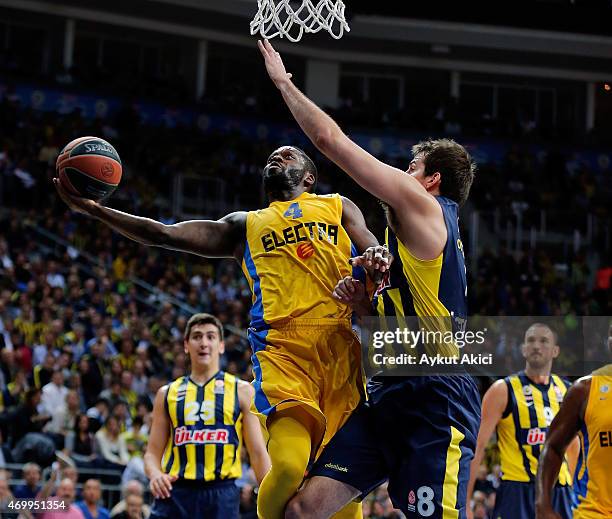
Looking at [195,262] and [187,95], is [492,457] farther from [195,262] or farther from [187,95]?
[187,95]

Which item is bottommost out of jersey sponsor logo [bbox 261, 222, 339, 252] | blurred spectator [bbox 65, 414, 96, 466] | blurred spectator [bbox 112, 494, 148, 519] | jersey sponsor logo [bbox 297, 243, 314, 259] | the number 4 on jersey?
blurred spectator [bbox 112, 494, 148, 519]

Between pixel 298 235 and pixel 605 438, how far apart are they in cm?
188

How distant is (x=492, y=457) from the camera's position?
13.7m

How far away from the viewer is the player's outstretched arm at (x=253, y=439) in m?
6.98

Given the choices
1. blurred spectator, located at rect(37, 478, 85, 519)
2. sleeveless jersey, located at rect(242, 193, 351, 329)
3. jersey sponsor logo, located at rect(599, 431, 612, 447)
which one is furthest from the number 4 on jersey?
blurred spectator, located at rect(37, 478, 85, 519)

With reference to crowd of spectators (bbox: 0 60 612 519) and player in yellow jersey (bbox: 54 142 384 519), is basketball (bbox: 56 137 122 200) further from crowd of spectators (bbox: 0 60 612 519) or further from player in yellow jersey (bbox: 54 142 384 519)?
crowd of spectators (bbox: 0 60 612 519)

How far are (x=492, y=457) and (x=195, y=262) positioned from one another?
7.45 metres

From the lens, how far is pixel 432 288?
14.9ft

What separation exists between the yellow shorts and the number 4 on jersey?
62cm

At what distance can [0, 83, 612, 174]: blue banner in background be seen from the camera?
2206cm

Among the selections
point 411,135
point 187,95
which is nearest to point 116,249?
point 187,95

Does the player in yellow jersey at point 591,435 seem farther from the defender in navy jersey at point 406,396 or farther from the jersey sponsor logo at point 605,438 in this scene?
the defender in navy jersey at point 406,396

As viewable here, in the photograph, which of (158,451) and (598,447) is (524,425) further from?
(158,451)

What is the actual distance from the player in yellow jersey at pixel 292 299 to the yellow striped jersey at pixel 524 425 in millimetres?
2904
